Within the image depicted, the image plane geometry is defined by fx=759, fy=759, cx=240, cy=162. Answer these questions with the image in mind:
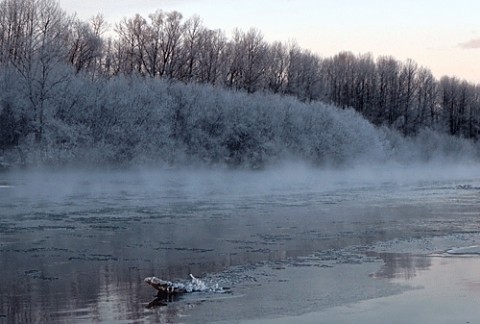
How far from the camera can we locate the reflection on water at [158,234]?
10.5 m

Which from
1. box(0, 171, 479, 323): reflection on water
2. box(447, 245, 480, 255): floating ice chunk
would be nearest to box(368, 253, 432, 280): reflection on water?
box(0, 171, 479, 323): reflection on water

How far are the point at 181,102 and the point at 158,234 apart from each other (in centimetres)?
4207

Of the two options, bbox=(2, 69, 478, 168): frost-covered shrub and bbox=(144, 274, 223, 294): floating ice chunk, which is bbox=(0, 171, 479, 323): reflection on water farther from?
bbox=(2, 69, 478, 168): frost-covered shrub

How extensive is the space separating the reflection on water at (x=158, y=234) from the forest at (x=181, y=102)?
1565 cm

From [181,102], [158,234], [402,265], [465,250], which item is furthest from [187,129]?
[402,265]

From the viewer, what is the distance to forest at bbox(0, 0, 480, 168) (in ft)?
164

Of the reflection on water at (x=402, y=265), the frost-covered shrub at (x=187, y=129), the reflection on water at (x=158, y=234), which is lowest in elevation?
the reflection on water at (x=402, y=265)

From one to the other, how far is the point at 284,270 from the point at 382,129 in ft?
229

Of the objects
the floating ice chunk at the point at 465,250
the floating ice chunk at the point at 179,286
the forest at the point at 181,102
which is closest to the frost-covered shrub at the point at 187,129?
the forest at the point at 181,102

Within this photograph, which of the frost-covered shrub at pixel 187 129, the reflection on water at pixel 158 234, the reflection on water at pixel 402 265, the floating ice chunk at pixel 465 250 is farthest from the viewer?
the frost-covered shrub at pixel 187 129

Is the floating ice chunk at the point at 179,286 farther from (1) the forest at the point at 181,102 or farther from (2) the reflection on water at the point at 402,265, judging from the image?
(1) the forest at the point at 181,102

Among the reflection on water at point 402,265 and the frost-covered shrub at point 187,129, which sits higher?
the frost-covered shrub at point 187,129

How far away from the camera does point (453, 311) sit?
965 centimetres

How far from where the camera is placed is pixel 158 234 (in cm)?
1788
